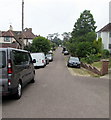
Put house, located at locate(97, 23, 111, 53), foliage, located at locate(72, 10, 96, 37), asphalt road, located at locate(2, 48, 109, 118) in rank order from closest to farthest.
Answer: asphalt road, located at locate(2, 48, 109, 118), house, located at locate(97, 23, 111, 53), foliage, located at locate(72, 10, 96, 37)

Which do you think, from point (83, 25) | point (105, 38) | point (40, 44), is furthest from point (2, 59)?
point (83, 25)

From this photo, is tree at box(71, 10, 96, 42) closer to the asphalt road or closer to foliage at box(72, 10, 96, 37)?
foliage at box(72, 10, 96, 37)

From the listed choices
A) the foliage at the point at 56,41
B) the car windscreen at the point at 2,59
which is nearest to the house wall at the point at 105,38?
the car windscreen at the point at 2,59

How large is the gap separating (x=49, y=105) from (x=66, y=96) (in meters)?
1.37

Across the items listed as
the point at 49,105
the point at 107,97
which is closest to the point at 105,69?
the point at 107,97

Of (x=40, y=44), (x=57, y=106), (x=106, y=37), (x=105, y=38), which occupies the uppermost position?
(x=106, y=37)

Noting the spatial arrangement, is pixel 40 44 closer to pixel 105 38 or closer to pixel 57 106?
pixel 105 38

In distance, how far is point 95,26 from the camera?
50.1 m

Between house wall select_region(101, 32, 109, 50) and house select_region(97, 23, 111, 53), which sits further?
house wall select_region(101, 32, 109, 50)

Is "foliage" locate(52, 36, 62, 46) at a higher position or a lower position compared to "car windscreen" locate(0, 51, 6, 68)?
higher

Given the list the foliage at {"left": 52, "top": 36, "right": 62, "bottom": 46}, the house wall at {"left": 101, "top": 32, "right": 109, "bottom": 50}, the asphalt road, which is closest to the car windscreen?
the asphalt road

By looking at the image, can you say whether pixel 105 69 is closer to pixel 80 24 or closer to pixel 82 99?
pixel 82 99

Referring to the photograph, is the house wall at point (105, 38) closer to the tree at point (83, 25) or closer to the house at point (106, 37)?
the house at point (106, 37)

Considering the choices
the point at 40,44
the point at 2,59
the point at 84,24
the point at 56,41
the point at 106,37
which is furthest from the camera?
the point at 56,41
